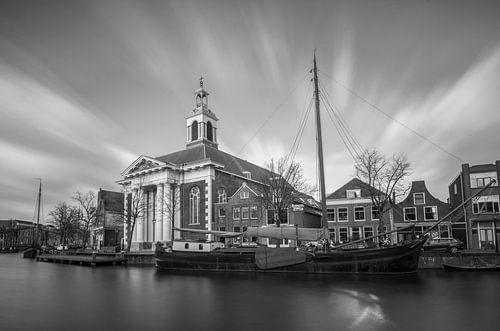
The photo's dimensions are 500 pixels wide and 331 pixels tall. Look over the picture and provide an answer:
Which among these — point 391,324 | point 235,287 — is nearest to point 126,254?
point 235,287

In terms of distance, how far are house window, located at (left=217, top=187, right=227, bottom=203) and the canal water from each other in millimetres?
34967

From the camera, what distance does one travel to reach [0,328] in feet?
46.2

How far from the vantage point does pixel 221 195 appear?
63938mm

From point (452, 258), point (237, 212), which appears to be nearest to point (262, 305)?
point (452, 258)

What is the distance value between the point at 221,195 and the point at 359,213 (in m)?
22.2

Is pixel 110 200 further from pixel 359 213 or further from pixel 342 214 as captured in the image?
pixel 359 213

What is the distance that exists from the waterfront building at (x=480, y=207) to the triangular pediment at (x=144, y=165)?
43.6 m

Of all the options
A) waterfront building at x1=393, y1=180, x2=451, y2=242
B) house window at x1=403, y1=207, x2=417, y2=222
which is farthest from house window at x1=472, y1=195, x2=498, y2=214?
house window at x1=403, y1=207, x2=417, y2=222

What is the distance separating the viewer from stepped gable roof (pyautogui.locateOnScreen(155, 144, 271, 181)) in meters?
68.1

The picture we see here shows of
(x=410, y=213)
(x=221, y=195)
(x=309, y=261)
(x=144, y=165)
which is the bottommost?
(x=309, y=261)

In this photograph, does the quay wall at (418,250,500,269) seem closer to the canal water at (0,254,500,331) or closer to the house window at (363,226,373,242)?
the canal water at (0,254,500,331)

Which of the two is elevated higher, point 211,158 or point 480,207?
point 211,158

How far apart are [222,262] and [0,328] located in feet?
80.5

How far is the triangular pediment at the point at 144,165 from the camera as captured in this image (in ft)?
218
